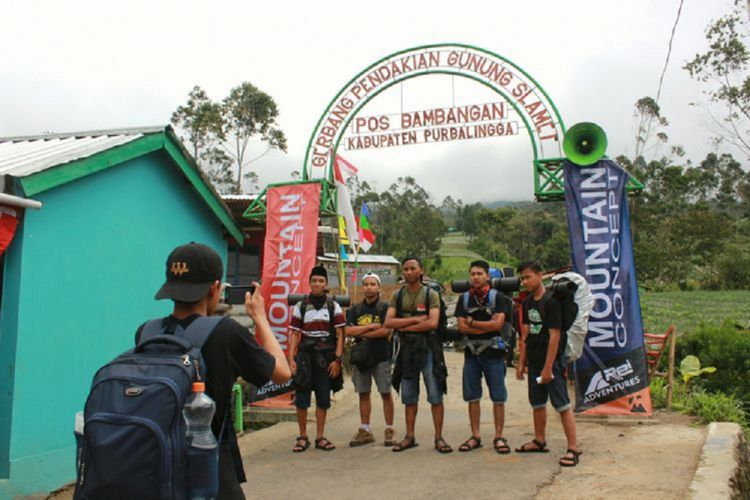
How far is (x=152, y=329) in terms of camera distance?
2049mm

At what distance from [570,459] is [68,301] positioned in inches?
170

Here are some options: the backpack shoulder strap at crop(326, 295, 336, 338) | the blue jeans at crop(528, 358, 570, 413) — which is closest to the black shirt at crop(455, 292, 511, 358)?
the blue jeans at crop(528, 358, 570, 413)

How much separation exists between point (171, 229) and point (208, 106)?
21.9 meters

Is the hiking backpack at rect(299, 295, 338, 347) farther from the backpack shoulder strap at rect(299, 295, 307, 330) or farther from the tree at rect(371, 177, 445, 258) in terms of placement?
the tree at rect(371, 177, 445, 258)

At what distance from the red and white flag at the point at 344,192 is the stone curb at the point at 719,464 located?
561cm

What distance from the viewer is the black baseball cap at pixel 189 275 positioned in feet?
6.82

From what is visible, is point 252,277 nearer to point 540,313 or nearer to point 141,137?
point 141,137

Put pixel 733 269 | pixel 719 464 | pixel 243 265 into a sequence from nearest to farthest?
pixel 719 464 < pixel 243 265 < pixel 733 269

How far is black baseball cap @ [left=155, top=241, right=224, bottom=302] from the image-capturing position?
2.08 m

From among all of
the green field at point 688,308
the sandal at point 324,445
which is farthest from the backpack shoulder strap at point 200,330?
the green field at point 688,308

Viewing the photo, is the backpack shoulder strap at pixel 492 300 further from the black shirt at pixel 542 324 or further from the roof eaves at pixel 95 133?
the roof eaves at pixel 95 133

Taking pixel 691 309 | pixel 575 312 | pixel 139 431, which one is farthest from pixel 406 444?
pixel 691 309

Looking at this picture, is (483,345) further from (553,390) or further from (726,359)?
(726,359)

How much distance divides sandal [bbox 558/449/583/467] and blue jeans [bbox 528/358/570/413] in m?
0.33
